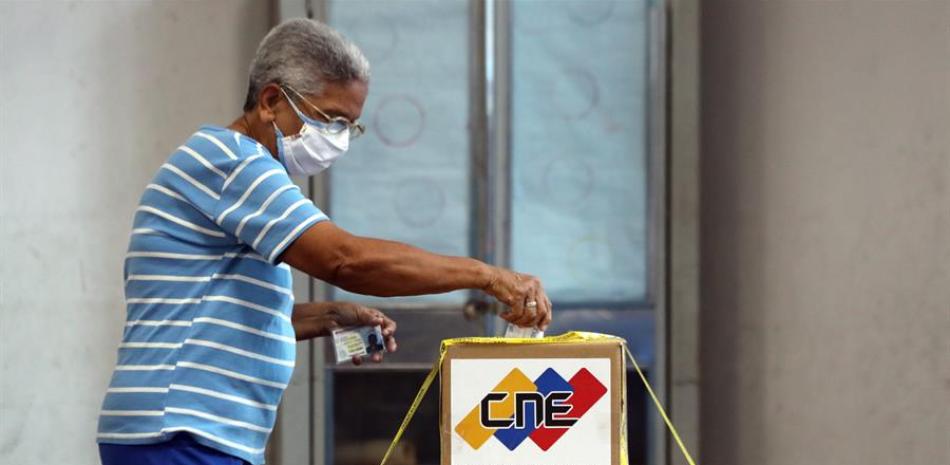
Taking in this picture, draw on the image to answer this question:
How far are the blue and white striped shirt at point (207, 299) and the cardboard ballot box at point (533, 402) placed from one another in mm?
262

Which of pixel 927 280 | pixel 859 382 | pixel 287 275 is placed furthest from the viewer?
pixel 859 382

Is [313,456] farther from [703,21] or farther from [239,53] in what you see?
[703,21]

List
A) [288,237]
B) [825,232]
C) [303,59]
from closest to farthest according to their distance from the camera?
[288,237]
[303,59]
[825,232]

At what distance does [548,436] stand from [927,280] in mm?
979

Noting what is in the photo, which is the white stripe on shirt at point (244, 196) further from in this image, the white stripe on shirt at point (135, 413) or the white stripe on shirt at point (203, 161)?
the white stripe on shirt at point (135, 413)

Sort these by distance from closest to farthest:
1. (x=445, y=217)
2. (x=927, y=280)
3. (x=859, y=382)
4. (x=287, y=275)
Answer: (x=287, y=275), (x=927, y=280), (x=859, y=382), (x=445, y=217)

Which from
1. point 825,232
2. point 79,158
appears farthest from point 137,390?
point 79,158

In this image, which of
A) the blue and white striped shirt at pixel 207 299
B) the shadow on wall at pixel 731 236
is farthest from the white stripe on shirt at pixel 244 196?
the shadow on wall at pixel 731 236

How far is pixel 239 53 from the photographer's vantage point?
10.8 feet

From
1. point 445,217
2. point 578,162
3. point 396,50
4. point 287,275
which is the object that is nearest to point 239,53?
point 396,50

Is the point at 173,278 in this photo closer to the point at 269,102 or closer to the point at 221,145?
the point at 221,145

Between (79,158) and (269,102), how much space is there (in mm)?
1701

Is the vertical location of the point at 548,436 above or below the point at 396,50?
below

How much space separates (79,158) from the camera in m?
3.19
